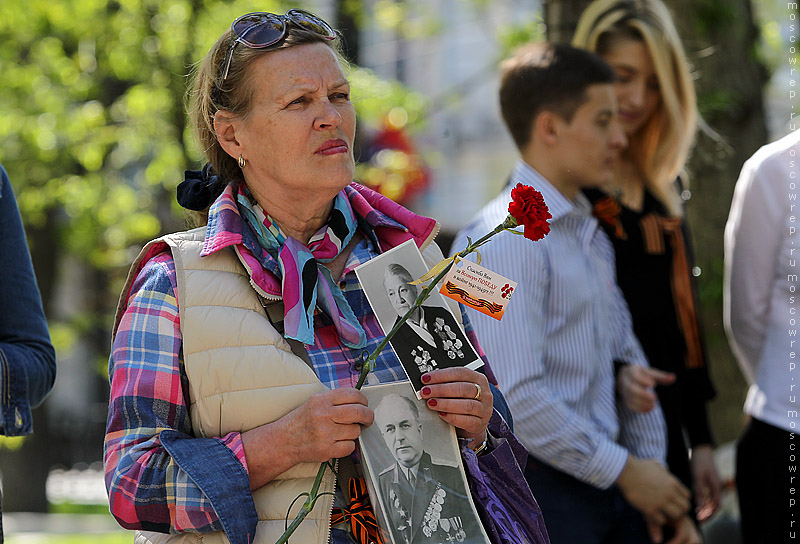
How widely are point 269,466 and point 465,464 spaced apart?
1.54ft

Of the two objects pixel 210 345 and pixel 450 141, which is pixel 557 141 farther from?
pixel 450 141

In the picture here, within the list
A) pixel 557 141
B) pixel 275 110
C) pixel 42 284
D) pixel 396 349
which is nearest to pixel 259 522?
pixel 396 349

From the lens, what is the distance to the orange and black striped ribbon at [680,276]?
396cm

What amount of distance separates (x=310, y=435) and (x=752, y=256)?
224 centimetres

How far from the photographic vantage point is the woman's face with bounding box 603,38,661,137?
4.24 meters

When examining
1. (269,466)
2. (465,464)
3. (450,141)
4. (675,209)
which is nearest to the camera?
(269,466)

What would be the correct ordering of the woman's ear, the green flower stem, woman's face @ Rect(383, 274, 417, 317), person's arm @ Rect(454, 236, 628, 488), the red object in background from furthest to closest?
the red object in background, person's arm @ Rect(454, 236, 628, 488), the woman's ear, woman's face @ Rect(383, 274, 417, 317), the green flower stem

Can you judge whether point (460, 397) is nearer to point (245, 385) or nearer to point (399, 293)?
point (399, 293)

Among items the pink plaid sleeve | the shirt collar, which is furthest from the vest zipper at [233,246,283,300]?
the shirt collar

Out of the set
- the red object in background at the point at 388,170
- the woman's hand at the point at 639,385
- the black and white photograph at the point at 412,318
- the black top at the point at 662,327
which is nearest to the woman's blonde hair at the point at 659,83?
the black top at the point at 662,327

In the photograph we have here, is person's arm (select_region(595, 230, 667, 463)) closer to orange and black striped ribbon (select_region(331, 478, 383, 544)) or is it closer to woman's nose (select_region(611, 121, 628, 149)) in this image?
woman's nose (select_region(611, 121, 628, 149))

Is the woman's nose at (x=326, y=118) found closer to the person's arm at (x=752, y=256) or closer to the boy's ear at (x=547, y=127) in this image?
the boy's ear at (x=547, y=127)

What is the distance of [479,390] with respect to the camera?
2266 mm

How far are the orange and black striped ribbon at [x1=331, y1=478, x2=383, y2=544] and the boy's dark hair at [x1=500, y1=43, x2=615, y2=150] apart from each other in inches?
74.5
